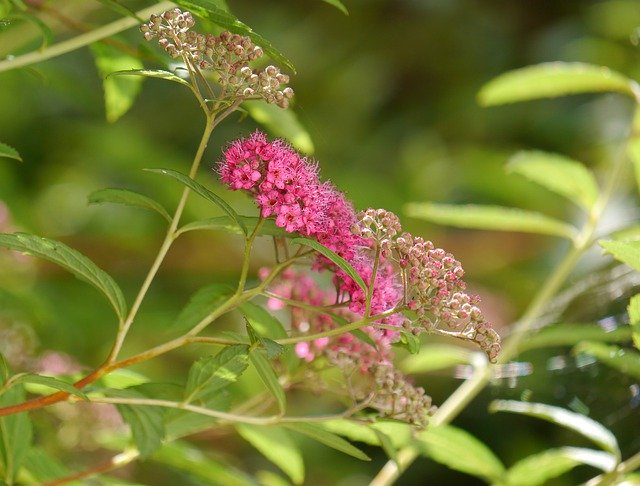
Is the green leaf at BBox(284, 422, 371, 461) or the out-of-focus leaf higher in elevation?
the out-of-focus leaf

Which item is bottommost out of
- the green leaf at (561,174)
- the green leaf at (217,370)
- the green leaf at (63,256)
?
the green leaf at (217,370)

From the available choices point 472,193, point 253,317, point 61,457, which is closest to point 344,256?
point 253,317

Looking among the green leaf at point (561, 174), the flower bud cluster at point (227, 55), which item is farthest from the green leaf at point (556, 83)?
the flower bud cluster at point (227, 55)

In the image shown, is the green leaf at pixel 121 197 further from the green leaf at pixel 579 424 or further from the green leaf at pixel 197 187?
the green leaf at pixel 579 424

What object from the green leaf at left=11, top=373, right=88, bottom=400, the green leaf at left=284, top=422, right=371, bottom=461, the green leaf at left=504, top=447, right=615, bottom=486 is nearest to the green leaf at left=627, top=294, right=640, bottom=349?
the green leaf at left=284, top=422, right=371, bottom=461

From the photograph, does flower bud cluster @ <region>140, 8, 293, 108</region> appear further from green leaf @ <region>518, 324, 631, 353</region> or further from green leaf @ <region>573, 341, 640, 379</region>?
green leaf @ <region>518, 324, 631, 353</region>

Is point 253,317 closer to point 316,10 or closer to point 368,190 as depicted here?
point 368,190

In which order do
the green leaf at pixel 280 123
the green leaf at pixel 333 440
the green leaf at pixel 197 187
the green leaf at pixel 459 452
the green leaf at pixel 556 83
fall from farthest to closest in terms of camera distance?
the green leaf at pixel 556 83 < the green leaf at pixel 459 452 < the green leaf at pixel 280 123 < the green leaf at pixel 333 440 < the green leaf at pixel 197 187
